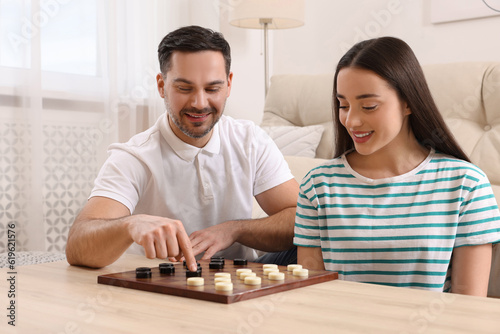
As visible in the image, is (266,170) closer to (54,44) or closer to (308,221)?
(308,221)

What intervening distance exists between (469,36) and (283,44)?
3.86 ft

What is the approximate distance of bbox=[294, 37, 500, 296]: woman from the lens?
50.1 inches

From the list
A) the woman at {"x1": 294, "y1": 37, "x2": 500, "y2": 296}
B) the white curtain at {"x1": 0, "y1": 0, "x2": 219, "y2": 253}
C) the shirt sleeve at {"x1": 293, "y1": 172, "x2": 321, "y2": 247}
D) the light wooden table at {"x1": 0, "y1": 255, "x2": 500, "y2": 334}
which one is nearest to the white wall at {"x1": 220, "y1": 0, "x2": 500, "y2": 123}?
the white curtain at {"x1": 0, "y1": 0, "x2": 219, "y2": 253}

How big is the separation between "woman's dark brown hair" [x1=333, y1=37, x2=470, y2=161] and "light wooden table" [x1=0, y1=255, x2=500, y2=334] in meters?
0.51

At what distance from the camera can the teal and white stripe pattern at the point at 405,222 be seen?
1.27 m

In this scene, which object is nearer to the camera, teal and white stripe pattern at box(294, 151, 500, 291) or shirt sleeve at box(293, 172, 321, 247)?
teal and white stripe pattern at box(294, 151, 500, 291)

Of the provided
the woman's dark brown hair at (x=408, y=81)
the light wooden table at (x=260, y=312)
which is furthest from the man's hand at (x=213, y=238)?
the woman's dark brown hair at (x=408, y=81)

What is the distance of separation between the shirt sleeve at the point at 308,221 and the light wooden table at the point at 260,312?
0.36m

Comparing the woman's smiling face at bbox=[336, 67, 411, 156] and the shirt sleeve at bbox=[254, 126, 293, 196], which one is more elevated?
the woman's smiling face at bbox=[336, 67, 411, 156]

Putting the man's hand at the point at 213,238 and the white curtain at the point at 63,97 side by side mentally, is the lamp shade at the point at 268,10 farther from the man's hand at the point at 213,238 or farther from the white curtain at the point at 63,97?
the man's hand at the point at 213,238

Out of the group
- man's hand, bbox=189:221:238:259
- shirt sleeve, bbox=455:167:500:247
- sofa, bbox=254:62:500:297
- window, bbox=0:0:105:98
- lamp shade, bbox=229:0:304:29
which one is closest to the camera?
shirt sleeve, bbox=455:167:500:247

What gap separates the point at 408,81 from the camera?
52.8 inches

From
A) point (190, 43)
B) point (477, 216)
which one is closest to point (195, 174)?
point (190, 43)

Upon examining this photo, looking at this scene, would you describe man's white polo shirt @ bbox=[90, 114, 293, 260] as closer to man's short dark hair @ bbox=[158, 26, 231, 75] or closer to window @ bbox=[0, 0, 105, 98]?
man's short dark hair @ bbox=[158, 26, 231, 75]
